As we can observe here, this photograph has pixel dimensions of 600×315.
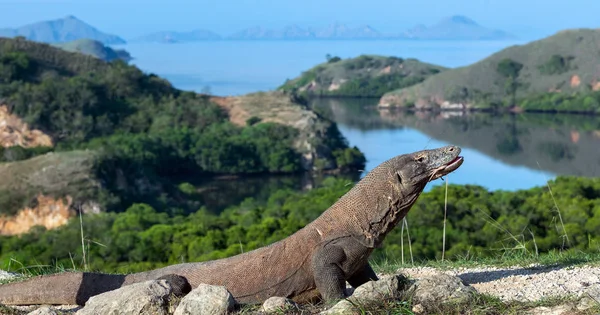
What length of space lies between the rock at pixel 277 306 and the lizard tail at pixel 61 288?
1.49 metres

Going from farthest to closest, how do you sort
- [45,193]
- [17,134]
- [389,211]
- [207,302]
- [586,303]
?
[17,134] → [45,193] → [389,211] → [207,302] → [586,303]

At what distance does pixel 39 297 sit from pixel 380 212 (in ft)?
8.59

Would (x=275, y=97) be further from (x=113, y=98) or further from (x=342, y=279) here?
(x=342, y=279)

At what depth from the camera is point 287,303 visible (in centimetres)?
543

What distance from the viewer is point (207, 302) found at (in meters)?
5.32

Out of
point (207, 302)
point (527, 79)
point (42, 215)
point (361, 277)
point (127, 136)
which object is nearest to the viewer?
point (207, 302)

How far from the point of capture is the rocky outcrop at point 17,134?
70.7 meters

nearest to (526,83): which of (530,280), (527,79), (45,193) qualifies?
(527,79)

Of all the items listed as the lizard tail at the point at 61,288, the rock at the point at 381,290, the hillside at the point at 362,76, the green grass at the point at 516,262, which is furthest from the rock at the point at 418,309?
the hillside at the point at 362,76

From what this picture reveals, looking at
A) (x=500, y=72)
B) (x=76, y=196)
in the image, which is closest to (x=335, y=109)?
(x=500, y=72)

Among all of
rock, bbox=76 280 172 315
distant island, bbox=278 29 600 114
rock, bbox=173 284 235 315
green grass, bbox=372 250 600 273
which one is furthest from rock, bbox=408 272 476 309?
distant island, bbox=278 29 600 114

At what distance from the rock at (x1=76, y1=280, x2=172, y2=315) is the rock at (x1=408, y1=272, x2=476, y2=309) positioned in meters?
1.56

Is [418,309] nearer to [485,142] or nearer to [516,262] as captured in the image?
[516,262]

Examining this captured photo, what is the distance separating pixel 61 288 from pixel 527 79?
108 meters
